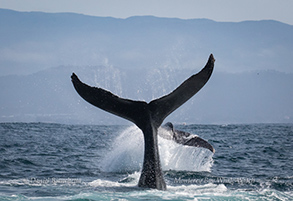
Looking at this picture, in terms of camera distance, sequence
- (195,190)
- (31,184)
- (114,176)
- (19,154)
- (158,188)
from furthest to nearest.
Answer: (19,154)
(114,176)
(31,184)
(195,190)
(158,188)

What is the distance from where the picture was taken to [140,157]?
599 inches

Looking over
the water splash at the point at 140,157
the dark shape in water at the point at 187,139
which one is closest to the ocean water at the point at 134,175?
the water splash at the point at 140,157

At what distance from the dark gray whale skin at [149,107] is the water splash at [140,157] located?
4.43 meters

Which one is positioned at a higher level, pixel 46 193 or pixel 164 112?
pixel 164 112

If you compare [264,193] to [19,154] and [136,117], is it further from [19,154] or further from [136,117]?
[19,154]

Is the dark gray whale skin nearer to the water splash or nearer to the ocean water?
the ocean water

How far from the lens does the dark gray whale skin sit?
9.39 metres

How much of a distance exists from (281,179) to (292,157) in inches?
260

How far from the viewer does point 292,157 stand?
1923 cm

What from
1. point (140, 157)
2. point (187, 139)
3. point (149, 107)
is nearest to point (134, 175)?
point (187, 139)

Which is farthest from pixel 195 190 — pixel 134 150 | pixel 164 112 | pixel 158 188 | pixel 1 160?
pixel 1 160

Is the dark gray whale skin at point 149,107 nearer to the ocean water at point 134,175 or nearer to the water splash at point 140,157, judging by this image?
the ocean water at point 134,175

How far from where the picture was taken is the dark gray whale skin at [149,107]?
9.39m

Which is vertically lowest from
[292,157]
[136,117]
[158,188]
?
[292,157]
